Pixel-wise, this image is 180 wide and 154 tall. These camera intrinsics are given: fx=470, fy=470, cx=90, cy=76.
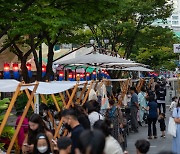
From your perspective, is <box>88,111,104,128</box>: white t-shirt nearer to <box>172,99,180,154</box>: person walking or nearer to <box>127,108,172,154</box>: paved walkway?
<box>172,99,180,154</box>: person walking

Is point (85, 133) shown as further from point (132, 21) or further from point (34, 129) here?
point (132, 21)

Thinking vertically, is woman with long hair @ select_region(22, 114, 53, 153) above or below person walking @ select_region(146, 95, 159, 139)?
above

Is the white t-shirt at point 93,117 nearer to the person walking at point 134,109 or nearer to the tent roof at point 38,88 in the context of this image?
the tent roof at point 38,88

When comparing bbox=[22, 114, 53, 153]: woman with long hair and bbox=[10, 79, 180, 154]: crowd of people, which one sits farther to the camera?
Answer: bbox=[22, 114, 53, 153]: woman with long hair

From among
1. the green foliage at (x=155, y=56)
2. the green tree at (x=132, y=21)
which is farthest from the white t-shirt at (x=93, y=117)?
the green foliage at (x=155, y=56)

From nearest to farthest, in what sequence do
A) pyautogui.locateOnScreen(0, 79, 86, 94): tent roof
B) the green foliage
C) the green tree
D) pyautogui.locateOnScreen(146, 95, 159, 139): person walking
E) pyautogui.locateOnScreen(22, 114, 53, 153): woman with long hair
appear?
pyautogui.locateOnScreen(22, 114, 53, 153): woman with long hair → pyautogui.locateOnScreen(0, 79, 86, 94): tent roof → pyautogui.locateOnScreen(146, 95, 159, 139): person walking → the green tree → the green foliage

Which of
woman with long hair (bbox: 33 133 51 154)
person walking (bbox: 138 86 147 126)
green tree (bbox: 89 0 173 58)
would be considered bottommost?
person walking (bbox: 138 86 147 126)

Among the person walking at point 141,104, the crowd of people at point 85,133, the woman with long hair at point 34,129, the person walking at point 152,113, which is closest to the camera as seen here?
the crowd of people at point 85,133

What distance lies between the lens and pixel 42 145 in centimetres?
707

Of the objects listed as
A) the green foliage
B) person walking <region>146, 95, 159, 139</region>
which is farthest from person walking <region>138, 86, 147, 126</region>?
the green foliage

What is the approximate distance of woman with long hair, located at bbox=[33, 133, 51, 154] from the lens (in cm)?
706

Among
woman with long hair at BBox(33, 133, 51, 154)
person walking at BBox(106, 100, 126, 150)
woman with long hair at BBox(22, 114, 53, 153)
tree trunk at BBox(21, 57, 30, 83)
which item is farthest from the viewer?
tree trunk at BBox(21, 57, 30, 83)

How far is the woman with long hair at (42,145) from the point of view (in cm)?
706

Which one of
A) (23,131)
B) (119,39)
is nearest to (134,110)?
(23,131)
